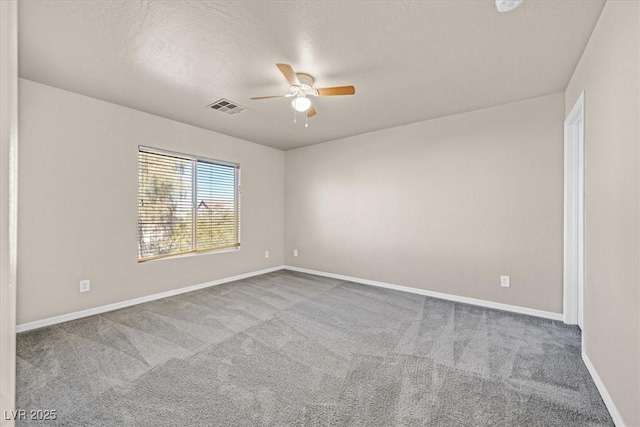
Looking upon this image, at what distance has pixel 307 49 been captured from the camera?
2.20 metres

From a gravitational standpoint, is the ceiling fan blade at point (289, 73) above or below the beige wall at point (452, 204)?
above

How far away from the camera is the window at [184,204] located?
144 inches

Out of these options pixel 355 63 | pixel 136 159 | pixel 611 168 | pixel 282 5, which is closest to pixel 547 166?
pixel 611 168

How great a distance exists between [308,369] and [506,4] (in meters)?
2.76

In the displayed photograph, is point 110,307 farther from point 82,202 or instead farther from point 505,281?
point 505,281

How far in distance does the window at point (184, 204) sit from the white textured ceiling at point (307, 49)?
0.87m

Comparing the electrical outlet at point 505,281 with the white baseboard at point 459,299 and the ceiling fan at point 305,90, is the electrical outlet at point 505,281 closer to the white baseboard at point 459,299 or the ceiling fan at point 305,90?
the white baseboard at point 459,299

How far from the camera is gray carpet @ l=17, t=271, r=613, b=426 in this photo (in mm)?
1678

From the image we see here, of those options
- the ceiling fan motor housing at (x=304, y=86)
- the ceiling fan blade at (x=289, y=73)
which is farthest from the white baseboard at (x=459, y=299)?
the ceiling fan blade at (x=289, y=73)

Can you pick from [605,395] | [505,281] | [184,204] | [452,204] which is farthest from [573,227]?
[184,204]

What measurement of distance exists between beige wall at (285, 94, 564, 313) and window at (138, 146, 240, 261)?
147 centimetres

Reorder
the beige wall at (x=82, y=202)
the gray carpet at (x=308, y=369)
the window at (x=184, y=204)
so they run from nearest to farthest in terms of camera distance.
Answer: the gray carpet at (x=308, y=369)
the beige wall at (x=82, y=202)
the window at (x=184, y=204)

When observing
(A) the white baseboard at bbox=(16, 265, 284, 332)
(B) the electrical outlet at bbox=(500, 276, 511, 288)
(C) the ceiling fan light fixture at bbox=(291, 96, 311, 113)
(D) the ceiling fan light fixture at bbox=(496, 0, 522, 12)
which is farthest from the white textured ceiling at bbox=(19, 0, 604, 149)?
(A) the white baseboard at bbox=(16, 265, 284, 332)

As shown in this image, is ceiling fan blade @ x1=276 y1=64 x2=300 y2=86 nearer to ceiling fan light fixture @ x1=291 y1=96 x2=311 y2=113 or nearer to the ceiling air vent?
ceiling fan light fixture @ x1=291 y1=96 x2=311 y2=113
